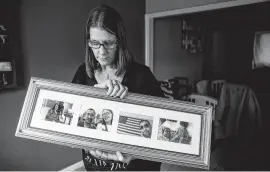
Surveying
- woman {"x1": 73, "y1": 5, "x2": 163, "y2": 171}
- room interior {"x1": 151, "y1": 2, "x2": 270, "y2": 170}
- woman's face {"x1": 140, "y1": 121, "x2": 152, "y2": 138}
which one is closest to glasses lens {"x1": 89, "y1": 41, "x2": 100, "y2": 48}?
woman {"x1": 73, "y1": 5, "x2": 163, "y2": 171}

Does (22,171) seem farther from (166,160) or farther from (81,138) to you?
(166,160)

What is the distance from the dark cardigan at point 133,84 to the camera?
0.67m

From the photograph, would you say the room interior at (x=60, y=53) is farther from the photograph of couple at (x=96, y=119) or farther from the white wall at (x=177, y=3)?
the photograph of couple at (x=96, y=119)

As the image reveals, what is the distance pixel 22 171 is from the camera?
795mm

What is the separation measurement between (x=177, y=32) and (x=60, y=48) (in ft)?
1.54

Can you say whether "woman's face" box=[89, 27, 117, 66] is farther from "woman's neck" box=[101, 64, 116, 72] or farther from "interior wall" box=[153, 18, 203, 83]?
"interior wall" box=[153, 18, 203, 83]

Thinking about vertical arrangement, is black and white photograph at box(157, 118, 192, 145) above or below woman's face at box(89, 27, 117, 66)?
below

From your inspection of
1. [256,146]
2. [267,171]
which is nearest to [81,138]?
[267,171]

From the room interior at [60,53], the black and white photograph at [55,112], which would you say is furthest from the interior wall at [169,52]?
the black and white photograph at [55,112]

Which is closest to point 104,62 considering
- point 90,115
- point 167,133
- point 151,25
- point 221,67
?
point 90,115

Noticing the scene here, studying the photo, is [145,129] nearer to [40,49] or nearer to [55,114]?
[55,114]

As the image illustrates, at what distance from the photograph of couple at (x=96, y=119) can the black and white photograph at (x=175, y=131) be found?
13 centimetres

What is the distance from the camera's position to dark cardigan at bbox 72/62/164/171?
0.67 metres

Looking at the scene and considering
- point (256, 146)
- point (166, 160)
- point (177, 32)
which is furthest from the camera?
point (256, 146)
